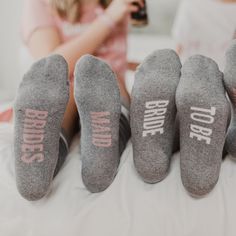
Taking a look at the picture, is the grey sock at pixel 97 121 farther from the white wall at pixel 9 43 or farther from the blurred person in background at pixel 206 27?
the white wall at pixel 9 43

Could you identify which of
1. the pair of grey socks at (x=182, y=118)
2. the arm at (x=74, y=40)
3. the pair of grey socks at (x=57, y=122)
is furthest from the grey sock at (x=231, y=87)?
the arm at (x=74, y=40)

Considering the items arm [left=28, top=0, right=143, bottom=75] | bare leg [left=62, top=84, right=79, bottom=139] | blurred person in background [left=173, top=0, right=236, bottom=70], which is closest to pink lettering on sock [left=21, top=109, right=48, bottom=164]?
bare leg [left=62, top=84, right=79, bottom=139]

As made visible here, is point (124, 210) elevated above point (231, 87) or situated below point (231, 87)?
below

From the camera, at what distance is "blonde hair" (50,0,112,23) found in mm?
1124

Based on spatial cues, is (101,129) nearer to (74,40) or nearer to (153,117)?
(153,117)

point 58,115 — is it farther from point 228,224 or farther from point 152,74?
point 228,224

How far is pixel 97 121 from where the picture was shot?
61 cm

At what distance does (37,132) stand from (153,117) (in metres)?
0.19

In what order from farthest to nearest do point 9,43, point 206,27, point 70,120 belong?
point 9,43 → point 206,27 → point 70,120

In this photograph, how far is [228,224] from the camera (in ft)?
1.84

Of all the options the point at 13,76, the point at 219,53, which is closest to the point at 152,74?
the point at 219,53

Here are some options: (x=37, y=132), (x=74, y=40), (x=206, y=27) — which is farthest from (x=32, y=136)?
(x=206, y=27)

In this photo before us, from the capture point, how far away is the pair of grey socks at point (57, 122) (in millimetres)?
Result: 581

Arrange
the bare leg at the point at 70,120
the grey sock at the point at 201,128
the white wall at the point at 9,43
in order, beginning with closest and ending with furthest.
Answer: the grey sock at the point at 201,128, the bare leg at the point at 70,120, the white wall at the point at 9,43
